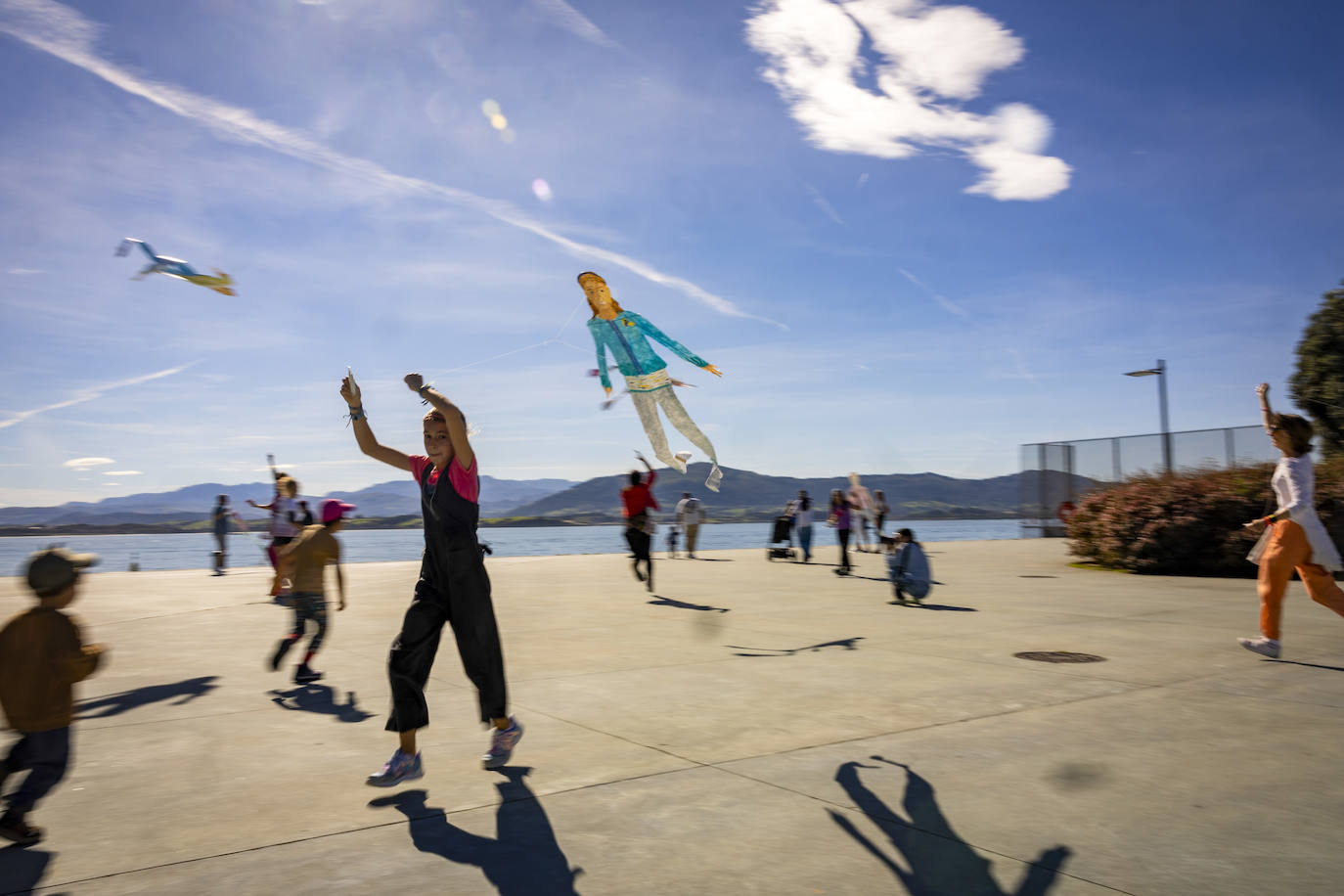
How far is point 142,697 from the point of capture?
6375mm

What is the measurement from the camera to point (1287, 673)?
6.72 meters

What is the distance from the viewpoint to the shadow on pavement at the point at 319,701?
594 centimetres

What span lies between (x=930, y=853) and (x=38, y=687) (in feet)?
11.7

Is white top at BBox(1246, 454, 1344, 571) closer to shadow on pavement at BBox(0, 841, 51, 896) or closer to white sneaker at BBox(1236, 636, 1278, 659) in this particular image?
white sneaker at BBox(1236, 636, 1278, 659)

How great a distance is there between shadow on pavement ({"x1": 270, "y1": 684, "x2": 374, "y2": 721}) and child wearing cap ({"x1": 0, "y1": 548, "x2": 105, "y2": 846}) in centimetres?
223

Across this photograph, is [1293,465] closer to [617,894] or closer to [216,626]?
[617,894]

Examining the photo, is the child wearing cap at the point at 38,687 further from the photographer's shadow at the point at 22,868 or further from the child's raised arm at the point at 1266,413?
the child's raised arm at the point at 1266,413

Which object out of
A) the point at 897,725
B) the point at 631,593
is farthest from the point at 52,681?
the point at 631,593

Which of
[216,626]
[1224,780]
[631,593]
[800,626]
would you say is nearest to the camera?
[1224,780]

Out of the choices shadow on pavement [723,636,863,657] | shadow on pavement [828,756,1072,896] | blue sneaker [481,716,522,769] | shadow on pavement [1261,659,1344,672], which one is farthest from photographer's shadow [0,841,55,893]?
shadow on pavement [1261,659,1344,672]

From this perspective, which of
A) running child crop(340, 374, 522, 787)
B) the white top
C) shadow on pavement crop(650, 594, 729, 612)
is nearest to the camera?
running child crop(340, 374, 522, 787)

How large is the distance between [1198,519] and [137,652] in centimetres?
1594

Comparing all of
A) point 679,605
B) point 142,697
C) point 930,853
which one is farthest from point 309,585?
point 679,605

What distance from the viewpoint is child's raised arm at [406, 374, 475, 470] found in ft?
14.4
